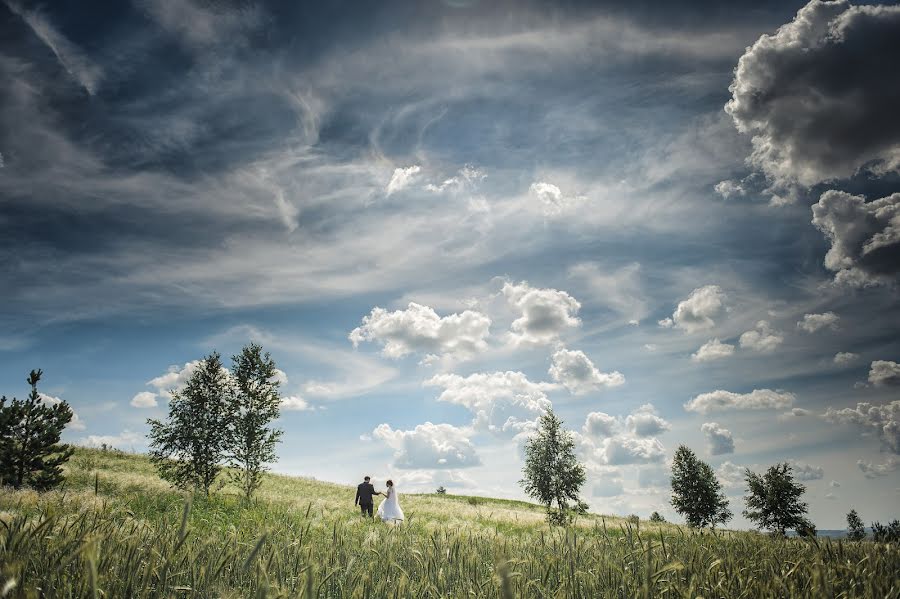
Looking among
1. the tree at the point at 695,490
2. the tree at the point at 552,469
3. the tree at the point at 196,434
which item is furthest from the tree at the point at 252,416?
the tree at the point at 695,490

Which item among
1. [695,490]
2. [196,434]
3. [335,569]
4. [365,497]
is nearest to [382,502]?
[365,497]

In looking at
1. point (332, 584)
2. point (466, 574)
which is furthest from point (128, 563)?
point (466, 574)

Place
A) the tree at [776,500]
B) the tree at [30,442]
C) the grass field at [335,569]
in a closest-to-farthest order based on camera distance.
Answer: the grass field at [335,569] < the tree at [30,442] < the tree at [776,500]

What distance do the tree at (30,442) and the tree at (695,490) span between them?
61454mm

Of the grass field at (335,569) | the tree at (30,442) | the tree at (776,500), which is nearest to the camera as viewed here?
the grass field at (335,569)

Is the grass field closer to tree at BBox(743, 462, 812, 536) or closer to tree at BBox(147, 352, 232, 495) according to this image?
tree at BBox(147, 352, 232, 495)

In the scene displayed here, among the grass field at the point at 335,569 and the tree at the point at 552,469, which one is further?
the tree at the point at 552,469

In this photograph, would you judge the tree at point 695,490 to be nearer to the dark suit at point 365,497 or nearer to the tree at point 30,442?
the dark suit at point 365,497

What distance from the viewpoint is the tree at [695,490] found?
179ft

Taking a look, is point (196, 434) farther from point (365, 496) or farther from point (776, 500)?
point (776, 500)

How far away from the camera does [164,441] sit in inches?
908

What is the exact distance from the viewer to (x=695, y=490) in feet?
181

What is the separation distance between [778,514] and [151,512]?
6089 centimetres

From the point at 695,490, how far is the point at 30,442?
208 feet
